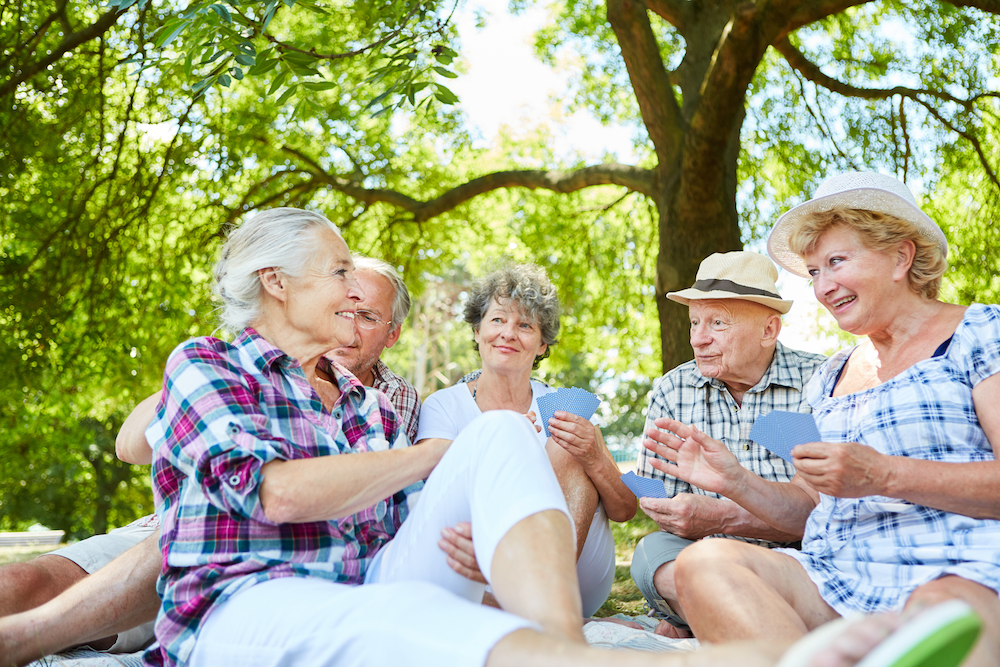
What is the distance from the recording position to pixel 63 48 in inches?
259

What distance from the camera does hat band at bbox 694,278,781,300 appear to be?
328cm

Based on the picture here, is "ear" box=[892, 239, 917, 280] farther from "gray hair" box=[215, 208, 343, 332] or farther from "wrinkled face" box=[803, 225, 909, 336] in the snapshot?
"gray hair" box=[215, 208, 343, 332]

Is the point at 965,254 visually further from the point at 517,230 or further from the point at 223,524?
the point at 223,524

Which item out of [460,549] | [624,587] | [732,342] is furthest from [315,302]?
[624,587]

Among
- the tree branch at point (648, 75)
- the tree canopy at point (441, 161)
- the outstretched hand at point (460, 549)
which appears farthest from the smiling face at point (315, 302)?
the tree branch at point (648, 75)

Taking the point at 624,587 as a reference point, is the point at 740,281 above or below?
above

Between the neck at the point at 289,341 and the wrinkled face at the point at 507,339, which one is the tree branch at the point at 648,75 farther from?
the neck at the point at 289,341

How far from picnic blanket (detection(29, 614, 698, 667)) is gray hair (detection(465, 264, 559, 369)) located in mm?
1275

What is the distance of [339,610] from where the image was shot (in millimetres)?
1542

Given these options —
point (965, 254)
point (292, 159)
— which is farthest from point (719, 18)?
point (292, 159)

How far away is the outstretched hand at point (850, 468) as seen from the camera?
2.04 meters

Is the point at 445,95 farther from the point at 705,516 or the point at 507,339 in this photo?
the point at 705,516

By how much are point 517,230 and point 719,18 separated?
4.08 meters

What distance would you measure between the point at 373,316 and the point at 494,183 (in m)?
4.67
